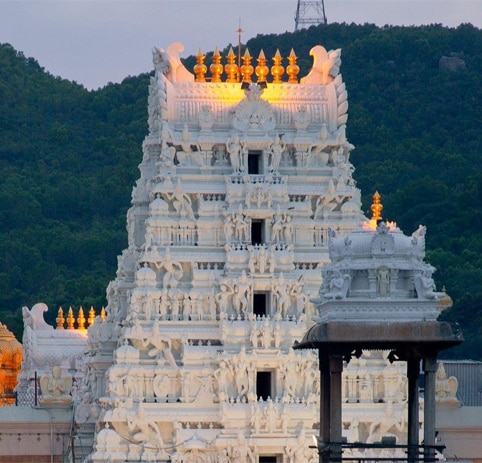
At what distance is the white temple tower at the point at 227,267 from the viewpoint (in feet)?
341

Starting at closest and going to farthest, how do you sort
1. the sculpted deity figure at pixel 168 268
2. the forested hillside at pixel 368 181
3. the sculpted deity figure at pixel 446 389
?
the sculpted deity figure at pixel 168 268
the sculpted deity figure at pixel 446 389
the forested hillside at pixel 368 181

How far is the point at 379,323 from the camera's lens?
7325cm

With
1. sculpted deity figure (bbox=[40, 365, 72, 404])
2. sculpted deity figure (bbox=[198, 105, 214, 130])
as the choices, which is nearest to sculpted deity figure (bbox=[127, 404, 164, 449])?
sculpted deity figure (bbox=[198, 105, 214, 130])

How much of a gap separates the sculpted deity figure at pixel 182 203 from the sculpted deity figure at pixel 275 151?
2.90m

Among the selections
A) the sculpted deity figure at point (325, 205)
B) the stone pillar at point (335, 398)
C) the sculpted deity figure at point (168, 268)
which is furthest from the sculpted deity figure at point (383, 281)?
the sculpted deity figure at point (325, 205)

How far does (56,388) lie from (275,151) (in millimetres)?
14238

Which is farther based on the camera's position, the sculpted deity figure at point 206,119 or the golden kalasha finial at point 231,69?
the golden kalasha finial at point 231,69

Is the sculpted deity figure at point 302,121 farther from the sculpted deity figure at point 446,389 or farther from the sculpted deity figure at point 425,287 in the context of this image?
the sculpted deity figure at point 425,287

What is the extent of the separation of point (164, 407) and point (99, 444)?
2.51m

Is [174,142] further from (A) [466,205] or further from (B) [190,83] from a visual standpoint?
Result: (A) [466,205]

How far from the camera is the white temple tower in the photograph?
341 feet

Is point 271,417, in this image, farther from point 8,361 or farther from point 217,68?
point 8,361

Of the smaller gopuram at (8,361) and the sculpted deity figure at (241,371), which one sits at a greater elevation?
the smaller gopuram at (8,361)

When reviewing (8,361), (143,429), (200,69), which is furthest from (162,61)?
(8,361)
